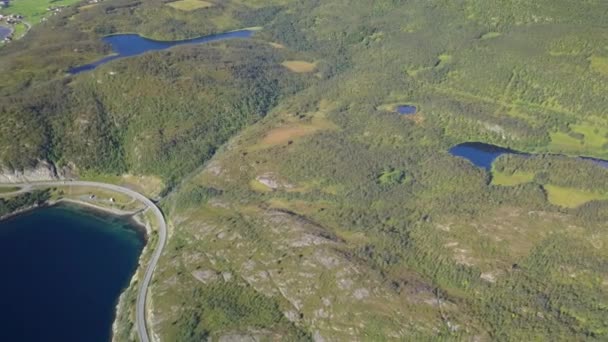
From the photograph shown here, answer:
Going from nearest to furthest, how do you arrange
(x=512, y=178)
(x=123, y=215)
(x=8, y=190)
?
(x=123, y=215)
(x=512, y=178)
(x=8, y=190)

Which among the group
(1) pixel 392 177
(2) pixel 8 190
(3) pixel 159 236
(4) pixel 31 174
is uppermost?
(4) pixel 31 174

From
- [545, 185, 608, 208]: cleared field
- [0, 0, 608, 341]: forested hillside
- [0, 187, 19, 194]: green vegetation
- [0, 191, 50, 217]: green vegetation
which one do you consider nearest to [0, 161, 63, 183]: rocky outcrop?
[0, 0, 608, 341]: forested hillside

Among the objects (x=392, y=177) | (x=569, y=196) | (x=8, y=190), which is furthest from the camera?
(x=8, y=190)

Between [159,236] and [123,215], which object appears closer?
[159,236]

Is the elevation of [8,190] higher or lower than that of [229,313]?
higher

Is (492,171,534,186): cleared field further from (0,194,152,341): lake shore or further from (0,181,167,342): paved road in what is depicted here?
(0,194,152,341): lake shore

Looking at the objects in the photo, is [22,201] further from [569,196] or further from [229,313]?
[569,196]

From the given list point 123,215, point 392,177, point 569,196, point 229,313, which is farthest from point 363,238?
point 123,215
